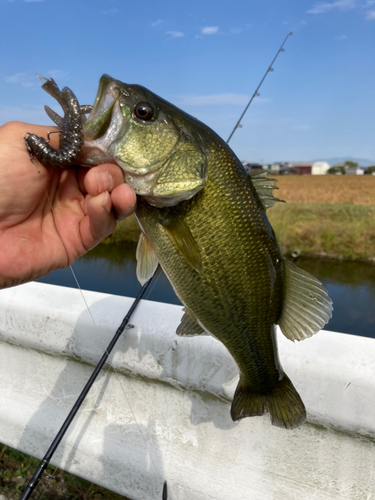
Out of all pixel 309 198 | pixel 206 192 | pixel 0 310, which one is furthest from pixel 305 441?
pixel 309 198

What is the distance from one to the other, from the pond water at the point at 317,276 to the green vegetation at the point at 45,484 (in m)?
4.40

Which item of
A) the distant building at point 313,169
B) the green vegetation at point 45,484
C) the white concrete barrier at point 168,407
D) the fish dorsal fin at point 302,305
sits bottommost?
the distant building at point 313,169

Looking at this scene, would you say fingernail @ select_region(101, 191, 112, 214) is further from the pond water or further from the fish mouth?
the pond water

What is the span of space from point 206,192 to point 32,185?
822mm

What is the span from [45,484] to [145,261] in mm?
2077

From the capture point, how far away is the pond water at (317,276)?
26.2 ft

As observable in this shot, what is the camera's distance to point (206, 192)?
150 centimetres

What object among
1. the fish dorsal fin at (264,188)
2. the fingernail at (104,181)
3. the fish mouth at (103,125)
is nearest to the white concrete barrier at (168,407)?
the fish dorsal fin at (264,188)

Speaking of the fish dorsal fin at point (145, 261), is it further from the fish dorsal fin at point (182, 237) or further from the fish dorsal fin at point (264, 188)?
the fish dorsal fin at point (264, 188)

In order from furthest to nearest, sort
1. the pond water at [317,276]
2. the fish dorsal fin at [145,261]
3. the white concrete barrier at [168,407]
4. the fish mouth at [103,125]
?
the pond water at [317,276] → the white concrete barrier at [168,407] → the fish dorsal fin at [145,261] → the fish mouth at [103,125]

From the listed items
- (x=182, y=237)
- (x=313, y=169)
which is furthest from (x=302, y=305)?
(x=313, y=169)

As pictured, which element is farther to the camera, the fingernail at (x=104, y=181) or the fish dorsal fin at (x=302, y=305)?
the fish dorsal fin at (x=302, y=305)

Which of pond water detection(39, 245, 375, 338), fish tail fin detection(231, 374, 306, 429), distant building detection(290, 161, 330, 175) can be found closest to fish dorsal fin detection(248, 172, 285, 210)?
fish tail fin detection(231, 374, 306, 429)

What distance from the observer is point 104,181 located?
1.42 metres
